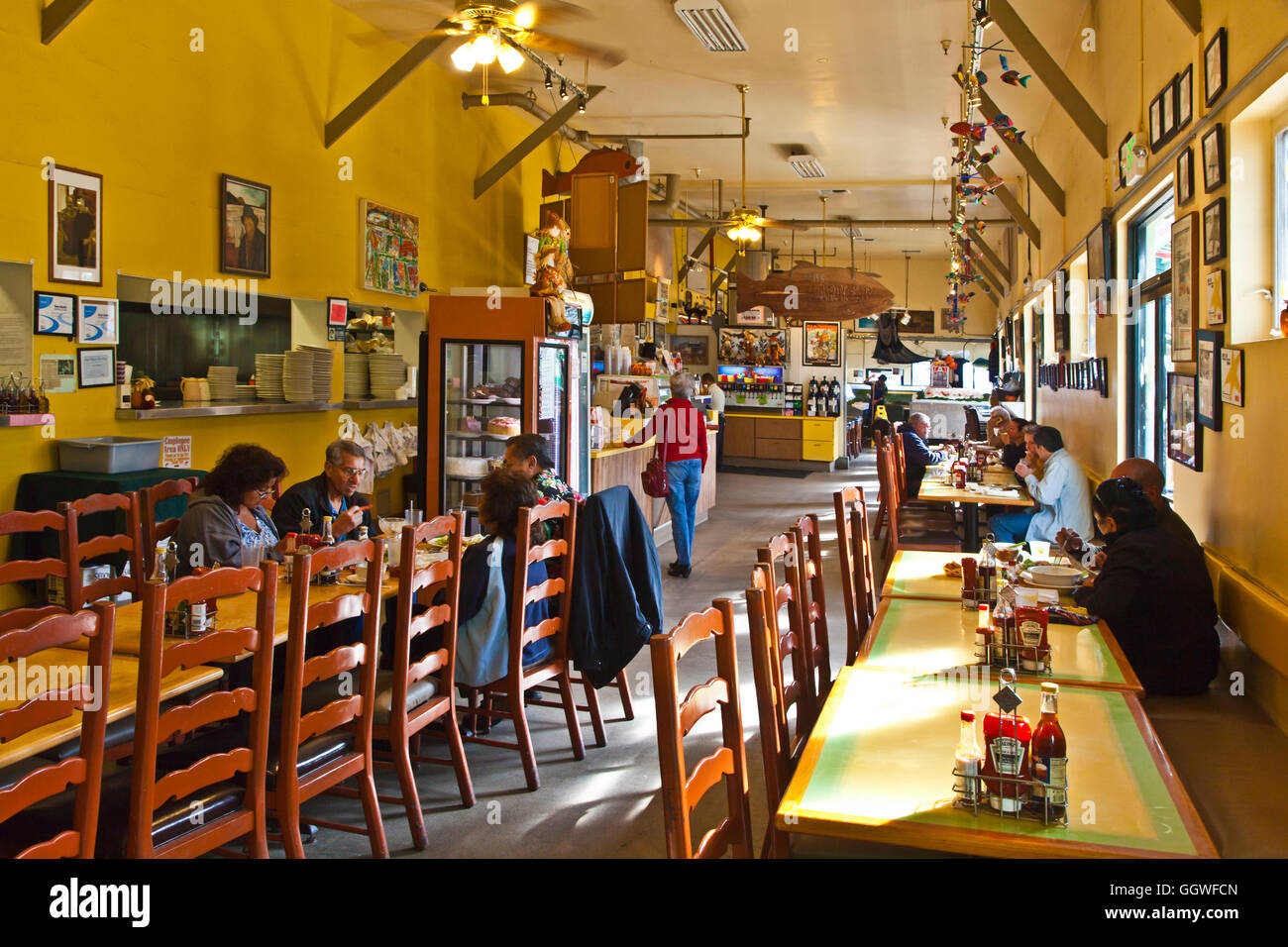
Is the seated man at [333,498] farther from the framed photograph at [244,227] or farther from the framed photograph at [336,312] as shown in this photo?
the framed photograph at [336,312]

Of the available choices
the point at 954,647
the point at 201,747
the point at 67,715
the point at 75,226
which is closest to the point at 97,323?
the point at 75,226

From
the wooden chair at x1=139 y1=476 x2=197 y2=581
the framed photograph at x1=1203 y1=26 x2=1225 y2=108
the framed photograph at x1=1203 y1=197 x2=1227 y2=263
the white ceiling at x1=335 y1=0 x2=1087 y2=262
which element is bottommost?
the wooden chair at x1=139 y1=476 x2=197 y2=581

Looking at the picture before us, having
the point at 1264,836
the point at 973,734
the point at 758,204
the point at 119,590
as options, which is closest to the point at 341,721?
the point at 119,590

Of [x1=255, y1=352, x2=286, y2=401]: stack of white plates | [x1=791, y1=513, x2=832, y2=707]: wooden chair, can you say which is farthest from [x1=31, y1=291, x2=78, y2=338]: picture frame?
[x1=791, y1=513, x2=832, y2=707]: wooden chair

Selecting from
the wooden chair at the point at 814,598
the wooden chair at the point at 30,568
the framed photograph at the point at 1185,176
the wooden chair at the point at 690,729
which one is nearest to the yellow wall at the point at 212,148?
the wooden chair at the point at 30,568

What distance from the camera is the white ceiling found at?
733 cm

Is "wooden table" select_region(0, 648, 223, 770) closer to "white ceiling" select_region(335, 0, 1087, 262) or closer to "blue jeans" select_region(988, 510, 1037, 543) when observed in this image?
"white ceiling" select_region(335, 0, 1087, 262)

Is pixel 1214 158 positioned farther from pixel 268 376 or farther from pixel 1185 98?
pixel 268 376

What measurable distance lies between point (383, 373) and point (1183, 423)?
219 inches

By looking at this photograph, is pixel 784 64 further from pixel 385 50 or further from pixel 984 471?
pixel 984 471

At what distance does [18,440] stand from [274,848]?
2832 mm

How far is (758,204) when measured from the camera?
16.0 m

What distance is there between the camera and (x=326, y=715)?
299 cm

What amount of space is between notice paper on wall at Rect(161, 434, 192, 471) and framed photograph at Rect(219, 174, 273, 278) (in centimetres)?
109
